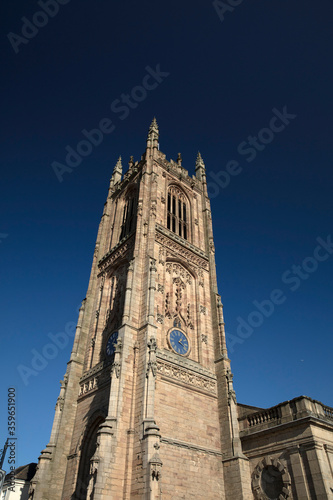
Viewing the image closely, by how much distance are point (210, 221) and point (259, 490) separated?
2323 centimetres

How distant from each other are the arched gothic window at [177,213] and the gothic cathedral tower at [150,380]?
16 centimetres

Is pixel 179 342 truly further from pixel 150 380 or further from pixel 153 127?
pixel 153 127

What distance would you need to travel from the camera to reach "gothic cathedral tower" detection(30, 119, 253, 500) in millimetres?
18672

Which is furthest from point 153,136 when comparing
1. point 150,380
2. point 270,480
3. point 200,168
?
point 270,480

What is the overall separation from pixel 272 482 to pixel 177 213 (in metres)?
22.5

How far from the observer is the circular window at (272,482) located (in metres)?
19.7

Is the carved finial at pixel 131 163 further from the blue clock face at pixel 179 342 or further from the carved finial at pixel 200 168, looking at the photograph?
the blue clock face at pixel 179 342

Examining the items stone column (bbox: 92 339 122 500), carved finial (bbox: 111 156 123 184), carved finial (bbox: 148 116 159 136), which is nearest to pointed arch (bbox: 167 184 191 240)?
carved finial (bbox: 148 116 159 136)

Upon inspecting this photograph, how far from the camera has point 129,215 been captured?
116 feet

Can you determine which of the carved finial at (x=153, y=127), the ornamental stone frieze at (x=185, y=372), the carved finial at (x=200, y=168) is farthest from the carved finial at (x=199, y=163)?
the ornamental stone frieze at (x=185, y=372)

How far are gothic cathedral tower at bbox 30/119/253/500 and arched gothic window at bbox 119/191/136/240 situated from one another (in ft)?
0.64

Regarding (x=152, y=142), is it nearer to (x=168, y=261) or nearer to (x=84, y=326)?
(x=168, y=261)

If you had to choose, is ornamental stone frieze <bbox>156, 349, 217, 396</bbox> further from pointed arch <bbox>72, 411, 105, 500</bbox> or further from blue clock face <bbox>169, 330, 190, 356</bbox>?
pointed arch <bbox>72, 411, 105, 500</bbox>

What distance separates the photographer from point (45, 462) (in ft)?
72.8
